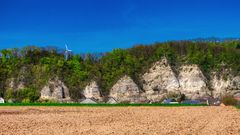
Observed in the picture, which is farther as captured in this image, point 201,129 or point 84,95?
point 84,95

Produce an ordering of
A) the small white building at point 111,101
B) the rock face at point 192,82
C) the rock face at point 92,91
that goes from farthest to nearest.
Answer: the rock face at point 192,82, the rock face at point 92,91, the small white building at point 111,101

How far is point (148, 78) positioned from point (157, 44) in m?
10.3

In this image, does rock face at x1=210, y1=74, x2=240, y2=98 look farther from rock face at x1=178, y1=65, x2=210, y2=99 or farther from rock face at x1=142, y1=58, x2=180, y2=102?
rock face at x1=142, y1=58, x2=180, y2=102

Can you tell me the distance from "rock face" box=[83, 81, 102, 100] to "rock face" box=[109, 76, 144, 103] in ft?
7.94

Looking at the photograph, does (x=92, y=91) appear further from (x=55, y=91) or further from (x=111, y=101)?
(x=55, y=91)

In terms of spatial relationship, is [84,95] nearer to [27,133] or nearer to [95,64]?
[95,64]

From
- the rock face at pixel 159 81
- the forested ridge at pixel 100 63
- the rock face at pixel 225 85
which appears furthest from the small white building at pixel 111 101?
the rock face at pixel 225 85

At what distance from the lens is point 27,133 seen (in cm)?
2659

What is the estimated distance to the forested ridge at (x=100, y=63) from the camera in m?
97.5

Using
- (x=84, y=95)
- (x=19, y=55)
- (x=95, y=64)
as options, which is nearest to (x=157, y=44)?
Answer: (x=95, y=64)

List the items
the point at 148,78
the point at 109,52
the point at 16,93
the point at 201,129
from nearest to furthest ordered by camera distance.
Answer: the point at 201,129 < the point at 16,93 < the point at 148,78 < the point at 109,52

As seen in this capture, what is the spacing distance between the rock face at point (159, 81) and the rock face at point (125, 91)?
2709 millimetres

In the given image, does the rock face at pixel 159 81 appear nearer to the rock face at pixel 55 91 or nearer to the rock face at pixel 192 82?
the rock face at pixel 192 82

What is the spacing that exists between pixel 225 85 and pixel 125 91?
1986 centimetres
